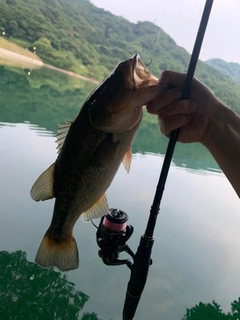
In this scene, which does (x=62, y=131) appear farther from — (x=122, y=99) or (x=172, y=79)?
(x=172, y=79)

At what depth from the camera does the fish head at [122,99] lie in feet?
4.26

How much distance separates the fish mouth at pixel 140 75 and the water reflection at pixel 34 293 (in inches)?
91.2

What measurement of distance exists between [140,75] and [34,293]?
244 centimetres

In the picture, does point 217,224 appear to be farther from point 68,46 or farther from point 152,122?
point 68,46

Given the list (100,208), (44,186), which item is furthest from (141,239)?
(44,186)

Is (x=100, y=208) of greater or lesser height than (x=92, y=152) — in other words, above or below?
below

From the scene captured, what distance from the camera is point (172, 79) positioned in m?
1.35

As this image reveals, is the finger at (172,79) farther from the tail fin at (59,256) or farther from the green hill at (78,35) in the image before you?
the green hill at (78,35)

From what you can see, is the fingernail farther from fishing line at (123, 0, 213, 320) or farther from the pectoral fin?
the pectoral fin

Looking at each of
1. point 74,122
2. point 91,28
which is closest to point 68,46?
point 91,28

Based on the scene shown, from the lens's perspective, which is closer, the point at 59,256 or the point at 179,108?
the point at 179,108

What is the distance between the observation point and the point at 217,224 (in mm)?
5609

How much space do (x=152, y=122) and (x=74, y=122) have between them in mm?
17242

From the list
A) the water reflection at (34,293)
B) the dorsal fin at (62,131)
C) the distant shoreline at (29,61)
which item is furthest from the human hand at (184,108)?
the distant shoreline at (29,61)
